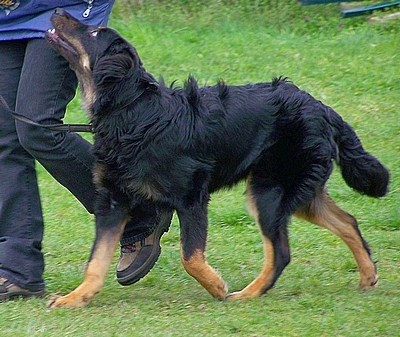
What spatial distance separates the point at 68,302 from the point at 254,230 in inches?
72.7

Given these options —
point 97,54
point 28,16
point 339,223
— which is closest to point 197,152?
point 97,54

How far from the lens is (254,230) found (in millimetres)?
5480

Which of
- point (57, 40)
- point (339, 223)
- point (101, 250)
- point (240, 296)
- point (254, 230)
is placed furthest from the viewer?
point (254, 230)

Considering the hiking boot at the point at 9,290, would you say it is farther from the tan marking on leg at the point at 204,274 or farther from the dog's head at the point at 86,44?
the dog's head at the point at 86,44

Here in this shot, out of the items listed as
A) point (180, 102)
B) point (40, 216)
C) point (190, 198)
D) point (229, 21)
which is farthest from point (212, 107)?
point (229, 21)

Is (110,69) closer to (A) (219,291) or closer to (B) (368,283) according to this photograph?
(A) (219,291)

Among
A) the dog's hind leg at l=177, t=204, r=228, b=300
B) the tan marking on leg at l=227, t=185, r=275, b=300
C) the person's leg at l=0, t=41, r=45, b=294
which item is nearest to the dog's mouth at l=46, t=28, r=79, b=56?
the person's leg at l=0, t=41, r=45, b=294

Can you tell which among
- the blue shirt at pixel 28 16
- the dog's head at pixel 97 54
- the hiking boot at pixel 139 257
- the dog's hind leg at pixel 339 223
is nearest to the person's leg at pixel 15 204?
the blue shirt at pixel 28 16

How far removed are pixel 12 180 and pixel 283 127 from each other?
1.52m

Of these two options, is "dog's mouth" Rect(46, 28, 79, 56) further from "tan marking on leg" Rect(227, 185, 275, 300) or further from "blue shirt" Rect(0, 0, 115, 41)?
"tan marking on leg" Rect(227, 185, 275, 300)

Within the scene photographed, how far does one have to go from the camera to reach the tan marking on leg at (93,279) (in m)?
4.01

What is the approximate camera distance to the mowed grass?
3799mm

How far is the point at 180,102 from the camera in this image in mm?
4199

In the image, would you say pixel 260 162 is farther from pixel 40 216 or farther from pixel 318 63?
pixel 318 63
